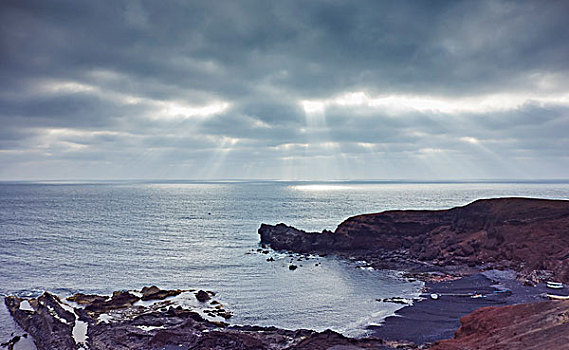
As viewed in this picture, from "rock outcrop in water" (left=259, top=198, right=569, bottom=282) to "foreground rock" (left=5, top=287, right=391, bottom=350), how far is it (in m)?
39.3

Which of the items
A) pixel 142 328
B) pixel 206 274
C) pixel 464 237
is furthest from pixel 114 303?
pixel 464 237

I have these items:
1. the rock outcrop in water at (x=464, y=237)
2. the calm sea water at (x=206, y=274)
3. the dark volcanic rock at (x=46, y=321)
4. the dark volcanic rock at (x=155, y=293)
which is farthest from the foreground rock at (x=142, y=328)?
the rock outcrop in water at (x=464, y=237)

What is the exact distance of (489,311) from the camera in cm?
3341

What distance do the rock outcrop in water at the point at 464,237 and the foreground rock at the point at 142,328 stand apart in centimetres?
3925

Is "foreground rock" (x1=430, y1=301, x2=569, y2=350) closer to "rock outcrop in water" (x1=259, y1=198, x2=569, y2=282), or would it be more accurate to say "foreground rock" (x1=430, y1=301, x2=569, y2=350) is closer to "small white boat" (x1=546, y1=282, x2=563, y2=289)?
"small white boat" (x1=546, y1=282, x2=563, y2=289)

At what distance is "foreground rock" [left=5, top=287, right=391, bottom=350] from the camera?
104 ft

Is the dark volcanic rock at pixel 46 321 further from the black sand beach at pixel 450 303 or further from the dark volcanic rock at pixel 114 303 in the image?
the black sand beach at pixel 450 303

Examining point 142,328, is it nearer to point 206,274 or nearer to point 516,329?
point 206,274

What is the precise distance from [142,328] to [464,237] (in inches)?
2394

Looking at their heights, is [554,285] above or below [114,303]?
above

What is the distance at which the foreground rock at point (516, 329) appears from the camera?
24.1 meters

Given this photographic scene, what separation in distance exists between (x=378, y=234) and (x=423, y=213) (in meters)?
12.3

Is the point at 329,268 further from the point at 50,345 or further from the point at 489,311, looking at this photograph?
the point at 50,345

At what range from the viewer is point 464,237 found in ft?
238
